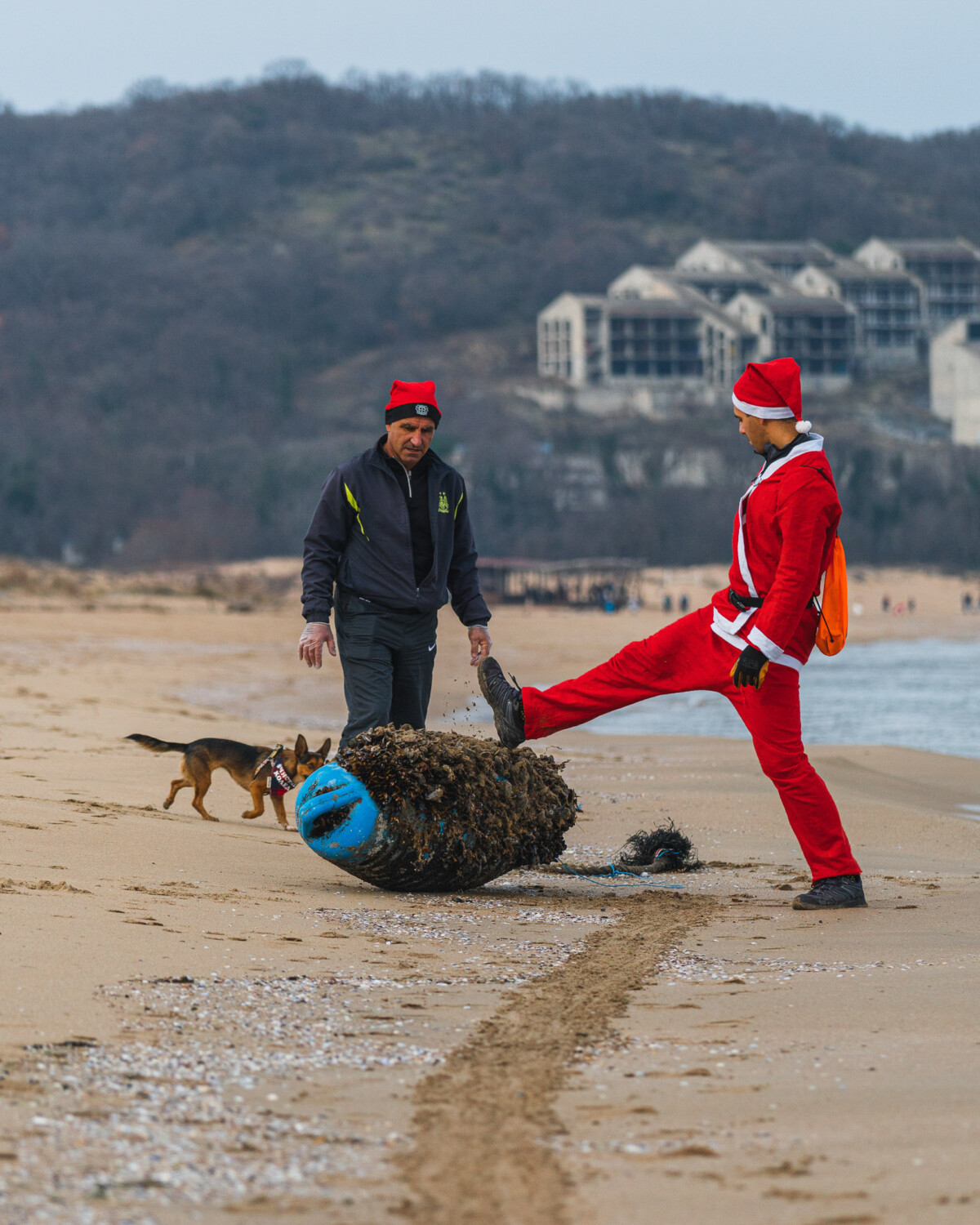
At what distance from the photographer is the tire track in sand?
279 cm

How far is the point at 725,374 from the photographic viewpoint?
9756 centimetres

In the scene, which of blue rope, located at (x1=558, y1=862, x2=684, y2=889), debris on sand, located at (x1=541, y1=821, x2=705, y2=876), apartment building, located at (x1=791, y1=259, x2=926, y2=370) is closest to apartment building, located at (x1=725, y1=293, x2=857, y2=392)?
apartment building, located at (x1=791, y1=259, x2=926, y2=370)

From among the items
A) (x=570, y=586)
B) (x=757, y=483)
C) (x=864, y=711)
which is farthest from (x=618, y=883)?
(x=570, y=586)

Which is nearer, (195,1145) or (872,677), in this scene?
(195,1145)

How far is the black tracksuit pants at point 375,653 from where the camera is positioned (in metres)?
6.31

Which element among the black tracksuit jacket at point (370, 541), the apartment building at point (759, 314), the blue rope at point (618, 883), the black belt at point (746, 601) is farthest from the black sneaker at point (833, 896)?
the apartment building at point (759, 314)

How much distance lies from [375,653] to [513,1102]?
3.19m

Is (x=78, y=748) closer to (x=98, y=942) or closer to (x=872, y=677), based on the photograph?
(x=98, y=942)

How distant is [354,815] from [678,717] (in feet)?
39.5

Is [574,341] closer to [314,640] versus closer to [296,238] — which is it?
[296,238]

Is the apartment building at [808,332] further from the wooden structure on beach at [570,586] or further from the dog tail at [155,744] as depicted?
the dog tail at [155,744]

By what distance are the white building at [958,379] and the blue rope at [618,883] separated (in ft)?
295

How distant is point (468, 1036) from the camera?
3.83 m

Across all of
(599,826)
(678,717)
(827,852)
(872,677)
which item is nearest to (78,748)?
(599,826)
